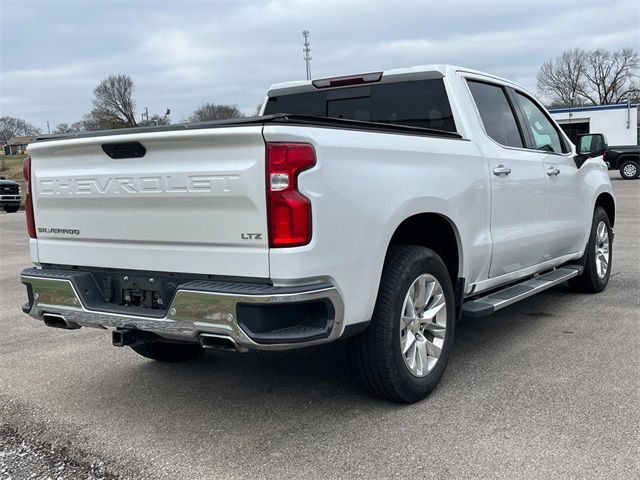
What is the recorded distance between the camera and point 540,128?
5.51m

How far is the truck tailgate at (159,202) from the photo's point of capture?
9.81 feet

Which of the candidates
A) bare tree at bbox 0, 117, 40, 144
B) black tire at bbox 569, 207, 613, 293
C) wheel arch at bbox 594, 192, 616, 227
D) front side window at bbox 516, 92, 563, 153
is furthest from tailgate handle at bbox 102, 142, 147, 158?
bare tree at bbox 0, 117, 40, 144

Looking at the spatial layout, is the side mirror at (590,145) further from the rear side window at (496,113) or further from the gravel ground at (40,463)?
the gravel ground at (40,463)

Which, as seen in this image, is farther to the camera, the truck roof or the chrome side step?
the truck roof

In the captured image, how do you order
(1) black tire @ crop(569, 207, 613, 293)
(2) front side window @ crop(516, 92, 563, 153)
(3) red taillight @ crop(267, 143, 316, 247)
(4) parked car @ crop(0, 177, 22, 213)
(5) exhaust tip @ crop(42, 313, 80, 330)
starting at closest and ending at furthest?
(3) red taillight @ crop(267, 143, 316, 247)
(5) exhaust tip @ crop(42, 313, 80, 330)
(2) front side window @ crop(516, 92, 563, 153)
(1) black tire @ crop(569, 207, 613, 293)
(4) parked car @ crop(0, 177, 22, 213)

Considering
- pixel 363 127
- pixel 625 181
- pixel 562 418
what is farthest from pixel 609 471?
pixel 625 181

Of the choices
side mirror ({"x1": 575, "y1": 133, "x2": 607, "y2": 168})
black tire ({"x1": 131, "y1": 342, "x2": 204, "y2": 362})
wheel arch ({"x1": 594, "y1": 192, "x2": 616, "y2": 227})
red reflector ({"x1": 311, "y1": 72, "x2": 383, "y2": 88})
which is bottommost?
black tire ({"x1": 131, "y1": 342, "x2": 204, "y2": 362})

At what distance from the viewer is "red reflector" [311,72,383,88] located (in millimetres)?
4805

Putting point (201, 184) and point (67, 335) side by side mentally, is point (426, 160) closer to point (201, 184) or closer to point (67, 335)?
point (201, 184)

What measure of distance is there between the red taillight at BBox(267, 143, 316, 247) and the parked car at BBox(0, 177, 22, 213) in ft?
80.1

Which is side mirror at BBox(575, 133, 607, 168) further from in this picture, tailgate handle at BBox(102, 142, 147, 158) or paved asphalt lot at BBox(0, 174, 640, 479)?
tailgate handle at BBox(102, 142, 147, 158)

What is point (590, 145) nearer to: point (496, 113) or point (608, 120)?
point (496, 113)

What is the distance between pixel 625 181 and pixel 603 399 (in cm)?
2438

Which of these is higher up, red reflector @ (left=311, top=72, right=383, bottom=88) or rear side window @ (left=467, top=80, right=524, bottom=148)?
red reflector @ (left=311, top=72, right=383, bottom=88)
